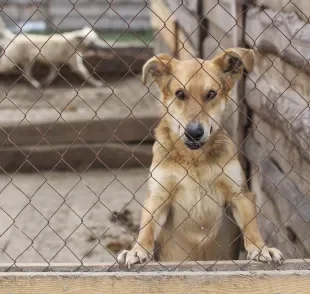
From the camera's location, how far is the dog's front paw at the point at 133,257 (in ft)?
11.6

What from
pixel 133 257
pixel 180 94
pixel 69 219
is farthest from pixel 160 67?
pixel 69 219

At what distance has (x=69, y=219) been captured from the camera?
6469 millimetres

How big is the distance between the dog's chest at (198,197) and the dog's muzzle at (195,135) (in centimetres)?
17

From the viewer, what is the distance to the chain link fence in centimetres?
407

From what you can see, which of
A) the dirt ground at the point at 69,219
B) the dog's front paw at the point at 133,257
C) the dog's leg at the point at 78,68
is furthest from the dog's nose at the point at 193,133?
the dog's leg at the point at 78,68

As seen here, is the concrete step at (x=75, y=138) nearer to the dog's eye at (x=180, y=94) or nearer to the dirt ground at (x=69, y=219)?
the dirt ground at (x=69, y=219)

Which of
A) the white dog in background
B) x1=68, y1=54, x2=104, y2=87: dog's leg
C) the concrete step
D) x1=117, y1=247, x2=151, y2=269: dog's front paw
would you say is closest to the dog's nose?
x1=117, y1=247, x2=151, y2=269: dog's front paw

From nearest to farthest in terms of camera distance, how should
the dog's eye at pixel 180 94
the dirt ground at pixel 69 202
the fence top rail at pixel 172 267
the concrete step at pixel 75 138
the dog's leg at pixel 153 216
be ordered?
1. the fence top rail at pixel 172 267
2. the dog's leg at pixel 153 216
3. the dog's eye at pixel 180 94
4. the dirt ground at pixel 69 202
5. the concrete step at pixel 75 138

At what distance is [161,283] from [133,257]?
0.90 ft

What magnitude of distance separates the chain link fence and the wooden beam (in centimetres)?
11

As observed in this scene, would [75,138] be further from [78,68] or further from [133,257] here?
[133,257]

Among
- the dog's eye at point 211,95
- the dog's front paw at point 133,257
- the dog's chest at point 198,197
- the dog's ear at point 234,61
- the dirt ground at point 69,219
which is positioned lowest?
the dirt ground at point 69,219

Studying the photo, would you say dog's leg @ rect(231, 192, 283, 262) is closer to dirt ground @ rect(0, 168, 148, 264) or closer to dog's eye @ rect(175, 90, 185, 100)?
dog's eye @ rect(175, 90, 185, 100)

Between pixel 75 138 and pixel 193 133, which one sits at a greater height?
pixel 193 133
